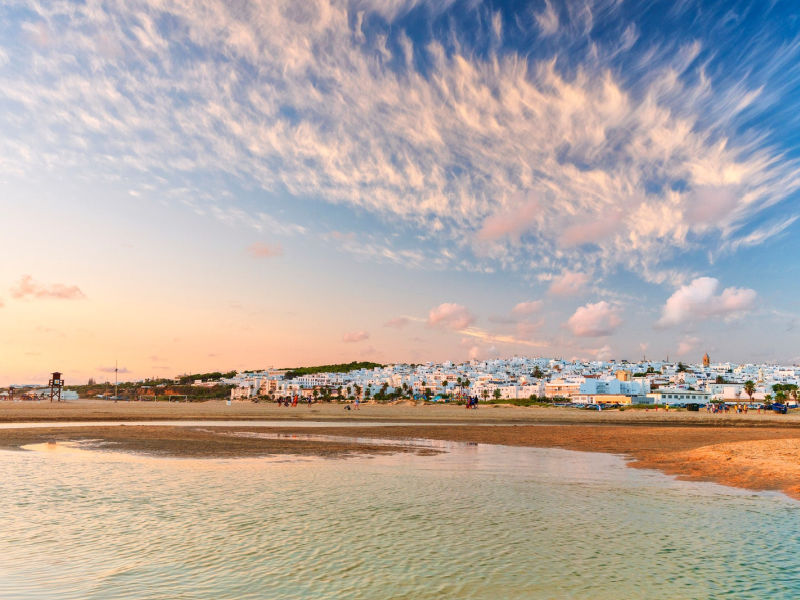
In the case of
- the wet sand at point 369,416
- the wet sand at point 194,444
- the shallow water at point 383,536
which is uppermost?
the shallow water at point 383,536

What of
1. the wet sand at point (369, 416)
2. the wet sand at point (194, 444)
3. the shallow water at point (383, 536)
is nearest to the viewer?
the shallow water at point (383, 536)

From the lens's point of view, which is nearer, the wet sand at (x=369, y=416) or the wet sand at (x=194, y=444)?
the wet sand at (x=194, y=444)

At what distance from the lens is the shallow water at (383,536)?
8.39 m

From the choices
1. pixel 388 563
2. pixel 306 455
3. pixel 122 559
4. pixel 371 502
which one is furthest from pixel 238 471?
pixel 388 563

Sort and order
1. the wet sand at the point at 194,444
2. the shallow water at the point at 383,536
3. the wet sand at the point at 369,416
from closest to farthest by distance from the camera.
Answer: the shallow water at the point at 383,536
the wet sand at the point at 194,444
the wet sand at the point at 369,416

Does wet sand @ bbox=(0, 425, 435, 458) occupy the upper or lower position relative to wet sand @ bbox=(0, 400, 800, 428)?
upper

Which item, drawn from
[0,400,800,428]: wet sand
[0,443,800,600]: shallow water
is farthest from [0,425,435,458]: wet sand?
[0,400,800,428]: wet sand

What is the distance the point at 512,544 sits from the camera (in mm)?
10742

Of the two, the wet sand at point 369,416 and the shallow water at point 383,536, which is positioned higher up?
the shallow water at point 383,536

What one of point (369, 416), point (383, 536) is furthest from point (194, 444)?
point (369, 416)

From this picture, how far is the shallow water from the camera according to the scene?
27.5 feet

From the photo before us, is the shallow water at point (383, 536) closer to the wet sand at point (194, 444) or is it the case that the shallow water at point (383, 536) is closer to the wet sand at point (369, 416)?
the wet sand at point (194, 444)

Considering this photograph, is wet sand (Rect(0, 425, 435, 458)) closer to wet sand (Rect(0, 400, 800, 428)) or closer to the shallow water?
the shallow water

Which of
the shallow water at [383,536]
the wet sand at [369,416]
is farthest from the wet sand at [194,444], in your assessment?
the wet sand at [369,416]
